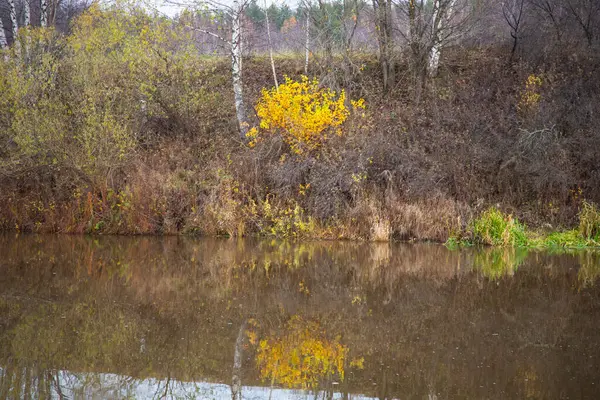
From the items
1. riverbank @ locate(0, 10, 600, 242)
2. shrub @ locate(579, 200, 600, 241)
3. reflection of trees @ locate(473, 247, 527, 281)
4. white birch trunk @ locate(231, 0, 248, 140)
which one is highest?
white birch trunk @ locate(231, 0, 248, 140)

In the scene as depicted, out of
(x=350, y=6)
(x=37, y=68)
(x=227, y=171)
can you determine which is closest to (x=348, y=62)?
(x=350, y=6)

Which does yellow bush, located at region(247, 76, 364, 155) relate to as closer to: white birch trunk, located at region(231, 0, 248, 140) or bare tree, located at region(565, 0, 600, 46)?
white birch trunk, located at region(231, 0, 248, 140)

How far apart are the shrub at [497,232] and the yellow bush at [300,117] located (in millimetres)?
5171

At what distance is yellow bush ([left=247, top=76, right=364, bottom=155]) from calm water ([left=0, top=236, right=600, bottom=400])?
19.7 feet

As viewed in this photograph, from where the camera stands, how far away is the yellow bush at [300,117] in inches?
770

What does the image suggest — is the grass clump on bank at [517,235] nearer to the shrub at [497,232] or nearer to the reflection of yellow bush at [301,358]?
the shrub at [497,232]

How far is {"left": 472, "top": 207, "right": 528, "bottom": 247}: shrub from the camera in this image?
56.3 ft

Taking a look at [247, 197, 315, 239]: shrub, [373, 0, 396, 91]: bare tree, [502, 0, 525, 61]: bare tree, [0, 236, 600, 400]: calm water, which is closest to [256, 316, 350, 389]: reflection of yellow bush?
[0, 236, 600, 400]: calm water

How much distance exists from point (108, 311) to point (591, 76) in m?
17.9

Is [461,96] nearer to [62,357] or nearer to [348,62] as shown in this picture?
[348,62]

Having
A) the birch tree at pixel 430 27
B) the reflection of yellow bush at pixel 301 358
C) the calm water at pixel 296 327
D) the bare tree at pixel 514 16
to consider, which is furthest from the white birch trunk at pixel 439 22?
the reflection of yellow bush at pixel 301 358

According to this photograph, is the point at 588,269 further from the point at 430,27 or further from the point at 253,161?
the point at 430,27

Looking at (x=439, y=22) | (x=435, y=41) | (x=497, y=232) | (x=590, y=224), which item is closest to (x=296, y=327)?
(x=497, y=232)

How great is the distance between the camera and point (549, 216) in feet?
60.3
